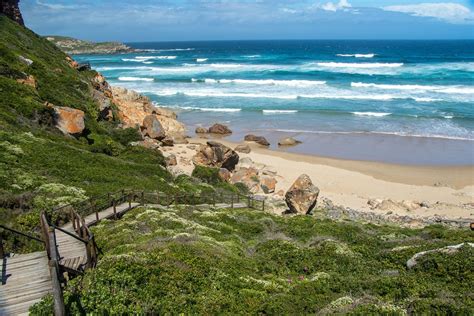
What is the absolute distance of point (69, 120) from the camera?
2305 cm

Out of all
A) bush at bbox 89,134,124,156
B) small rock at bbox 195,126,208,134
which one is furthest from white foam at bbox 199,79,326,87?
Answer: bush at bbox 89,134,124,156

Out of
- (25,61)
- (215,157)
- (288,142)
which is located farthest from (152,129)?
(288,142)

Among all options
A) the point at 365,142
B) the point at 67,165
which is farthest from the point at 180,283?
the point at 365,142

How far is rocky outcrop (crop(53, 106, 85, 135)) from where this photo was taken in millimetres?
22734

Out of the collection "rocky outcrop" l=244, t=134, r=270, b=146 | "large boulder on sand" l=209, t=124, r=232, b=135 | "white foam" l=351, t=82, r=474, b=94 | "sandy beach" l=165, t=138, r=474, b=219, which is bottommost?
"sandy beach" l=165, t=138, r=474, b=219

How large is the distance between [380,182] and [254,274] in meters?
19.2

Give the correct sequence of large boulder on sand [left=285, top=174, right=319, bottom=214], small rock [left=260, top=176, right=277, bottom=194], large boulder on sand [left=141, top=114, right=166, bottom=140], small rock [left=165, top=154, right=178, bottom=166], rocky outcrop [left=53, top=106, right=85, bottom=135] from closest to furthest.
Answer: large boulder on sand [left=285, top=174, right=319, bottom=214]
rocky outcrop [left=53, top=106, right=85, bottom=135]
small rock [left=260, top=176, right=277, bottom=194]
small rock [left=165, top=154, right=178, bottom=166]
large boulder on sand [left=141, top=114, right=166, bottom=140]

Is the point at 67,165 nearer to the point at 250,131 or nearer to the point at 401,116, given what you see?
the point at 250,131

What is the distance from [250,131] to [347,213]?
19.2 metres

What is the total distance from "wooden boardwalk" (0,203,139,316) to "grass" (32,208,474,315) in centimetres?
59

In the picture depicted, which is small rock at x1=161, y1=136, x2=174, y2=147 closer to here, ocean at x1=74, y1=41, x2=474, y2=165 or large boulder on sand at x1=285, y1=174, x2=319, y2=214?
ocean at x1=74, y1=41, x2=474, y2=165

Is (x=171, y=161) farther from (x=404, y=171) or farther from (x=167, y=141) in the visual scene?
(x=404, y=171)

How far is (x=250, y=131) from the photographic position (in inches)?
1582

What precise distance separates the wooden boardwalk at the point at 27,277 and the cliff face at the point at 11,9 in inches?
1534
